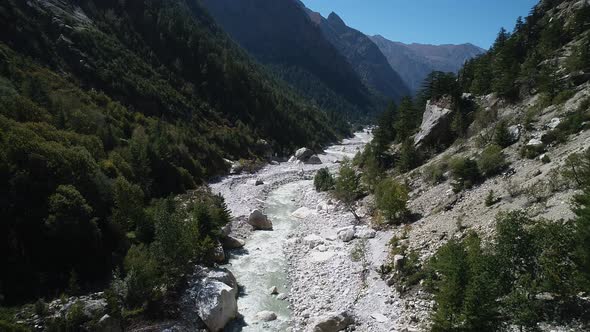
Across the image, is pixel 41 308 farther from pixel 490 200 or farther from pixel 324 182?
pixel 324 182

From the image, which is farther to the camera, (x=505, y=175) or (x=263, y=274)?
(x=263, y=274)

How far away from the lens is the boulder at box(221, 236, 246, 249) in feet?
94.3

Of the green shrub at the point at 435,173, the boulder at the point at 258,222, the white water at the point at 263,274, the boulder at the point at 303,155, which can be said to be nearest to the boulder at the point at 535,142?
the green shrub at the point at 435,173

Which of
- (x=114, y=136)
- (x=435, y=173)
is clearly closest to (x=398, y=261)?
(x=435, y=173)

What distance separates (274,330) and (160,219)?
9.23 meters

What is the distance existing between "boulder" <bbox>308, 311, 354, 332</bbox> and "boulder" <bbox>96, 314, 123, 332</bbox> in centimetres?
931

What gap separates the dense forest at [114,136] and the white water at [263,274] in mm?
3394

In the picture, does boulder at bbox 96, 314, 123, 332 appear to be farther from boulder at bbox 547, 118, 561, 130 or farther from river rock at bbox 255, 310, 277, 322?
boulder at bbox 547, 118, 561, 130

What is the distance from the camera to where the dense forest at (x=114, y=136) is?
19.4m

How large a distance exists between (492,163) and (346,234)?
40.2 feet

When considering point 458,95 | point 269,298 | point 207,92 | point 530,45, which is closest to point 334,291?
point 269,298

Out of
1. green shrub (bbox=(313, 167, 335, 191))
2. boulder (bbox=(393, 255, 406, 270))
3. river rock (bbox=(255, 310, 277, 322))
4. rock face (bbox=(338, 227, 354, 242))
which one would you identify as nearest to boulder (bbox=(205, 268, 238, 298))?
river rock (bbox=(255, 310, 277, 322))

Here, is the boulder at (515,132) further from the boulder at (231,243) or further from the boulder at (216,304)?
the boulder at (216,304)

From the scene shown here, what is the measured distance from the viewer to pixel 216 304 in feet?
60.8
